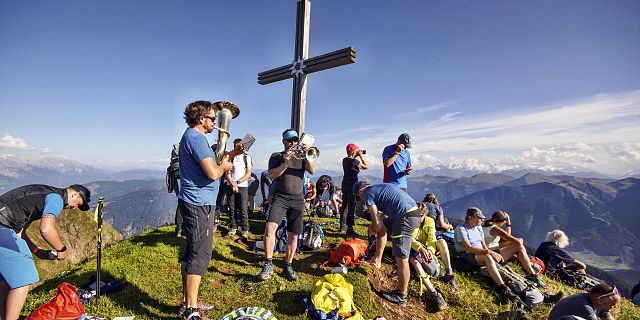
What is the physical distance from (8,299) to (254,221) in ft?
25.2

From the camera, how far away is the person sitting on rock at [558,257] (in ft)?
30.4

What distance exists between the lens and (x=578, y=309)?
4.73 m

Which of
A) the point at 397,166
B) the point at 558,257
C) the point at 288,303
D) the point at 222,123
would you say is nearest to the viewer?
the point at 222,123

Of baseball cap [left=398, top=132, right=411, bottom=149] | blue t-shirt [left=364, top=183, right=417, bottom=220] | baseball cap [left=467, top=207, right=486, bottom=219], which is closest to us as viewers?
blue t-shirt [left=364, top=183, right=417, bottom=220]

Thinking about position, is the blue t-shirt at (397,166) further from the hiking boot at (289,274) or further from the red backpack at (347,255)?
the hiking boot at (289,274)

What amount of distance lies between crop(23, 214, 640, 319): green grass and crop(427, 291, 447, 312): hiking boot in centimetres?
17

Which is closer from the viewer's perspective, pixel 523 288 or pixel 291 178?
pixel 291 178

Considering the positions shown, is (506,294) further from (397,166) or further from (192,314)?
(192,314)

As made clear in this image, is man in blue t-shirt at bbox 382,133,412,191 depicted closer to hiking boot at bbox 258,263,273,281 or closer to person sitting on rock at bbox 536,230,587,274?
hiking boot at bbox 258,263,273,281

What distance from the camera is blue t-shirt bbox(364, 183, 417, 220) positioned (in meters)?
5.84

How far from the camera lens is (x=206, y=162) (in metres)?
4.02

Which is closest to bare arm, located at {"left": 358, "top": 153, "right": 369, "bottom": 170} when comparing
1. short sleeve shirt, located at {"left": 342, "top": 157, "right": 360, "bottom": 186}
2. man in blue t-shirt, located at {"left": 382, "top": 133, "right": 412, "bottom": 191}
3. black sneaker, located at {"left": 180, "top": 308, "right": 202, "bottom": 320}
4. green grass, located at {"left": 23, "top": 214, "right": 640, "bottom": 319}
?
short sleeve shirt, located at {"left": 342, "top": 157, "right": 360, "bottom": 186}

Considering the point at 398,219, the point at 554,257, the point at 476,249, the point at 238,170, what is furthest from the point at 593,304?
the point at 238,170

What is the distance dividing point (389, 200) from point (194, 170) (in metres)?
3.86
